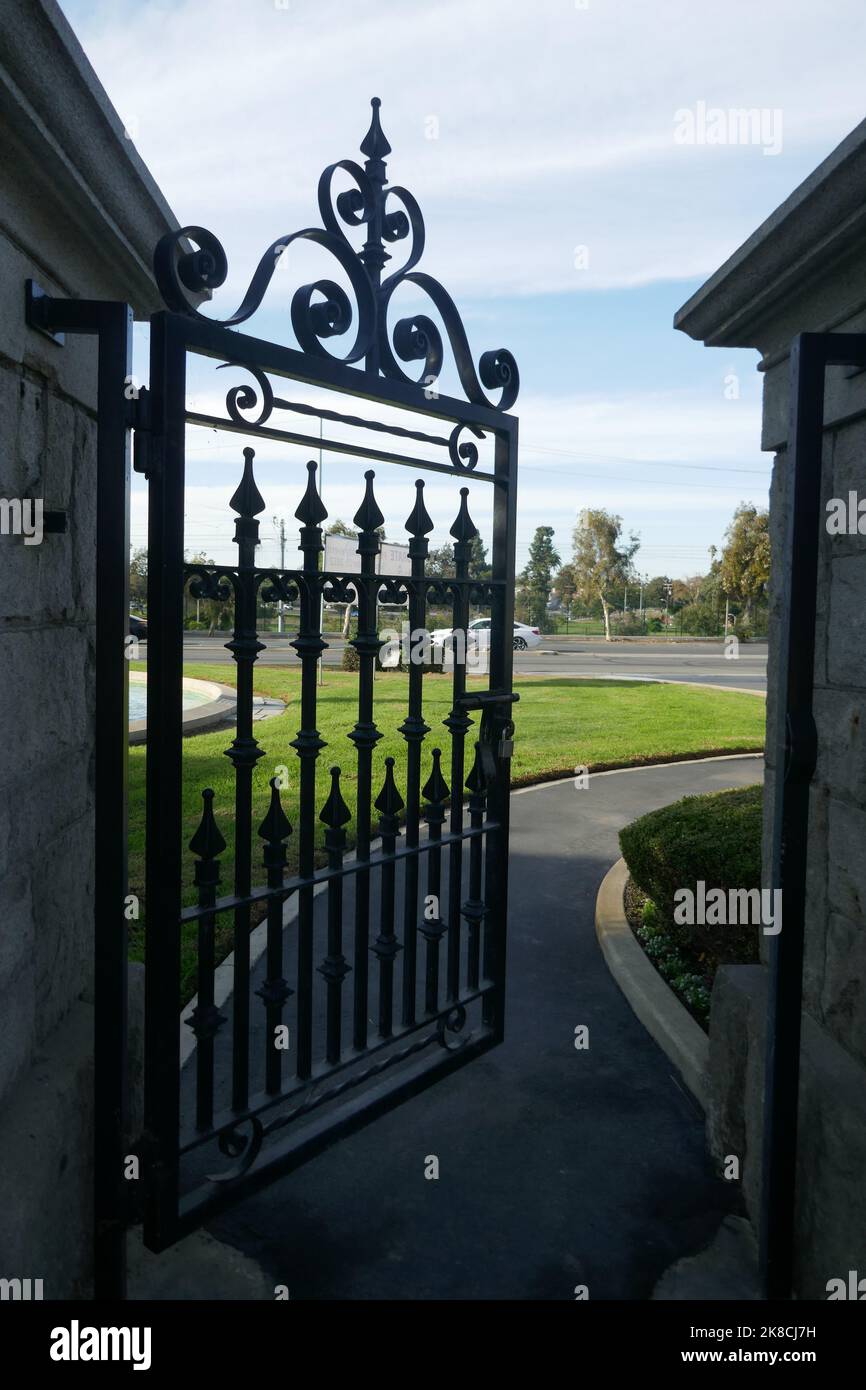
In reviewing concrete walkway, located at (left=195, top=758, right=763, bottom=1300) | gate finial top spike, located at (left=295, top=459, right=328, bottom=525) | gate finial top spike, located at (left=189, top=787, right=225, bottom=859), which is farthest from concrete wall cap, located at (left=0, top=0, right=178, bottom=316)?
concrete walkway, located at (left=195, top=758, right=763, bottom=1300)

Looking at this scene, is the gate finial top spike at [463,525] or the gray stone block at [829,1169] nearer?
the gray stone block at [829,1169]

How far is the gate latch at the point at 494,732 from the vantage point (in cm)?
338

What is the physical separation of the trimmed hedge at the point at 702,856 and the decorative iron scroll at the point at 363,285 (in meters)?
2.65

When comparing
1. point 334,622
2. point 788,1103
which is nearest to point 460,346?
Result: point 788,1103

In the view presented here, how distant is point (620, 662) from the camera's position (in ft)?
100.0

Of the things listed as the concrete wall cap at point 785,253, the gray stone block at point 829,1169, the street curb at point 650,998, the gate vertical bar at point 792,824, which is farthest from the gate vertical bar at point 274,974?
the concrete wall cap at point 785,253

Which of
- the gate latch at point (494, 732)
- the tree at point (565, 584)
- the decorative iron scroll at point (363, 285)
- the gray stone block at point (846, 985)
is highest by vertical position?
the tree at point (565, 584)

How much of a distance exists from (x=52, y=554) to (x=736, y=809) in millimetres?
4265

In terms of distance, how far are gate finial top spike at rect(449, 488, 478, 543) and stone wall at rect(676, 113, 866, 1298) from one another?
42.1 inches

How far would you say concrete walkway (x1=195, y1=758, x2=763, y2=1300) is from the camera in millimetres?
2756

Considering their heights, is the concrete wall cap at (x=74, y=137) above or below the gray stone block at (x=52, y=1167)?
above

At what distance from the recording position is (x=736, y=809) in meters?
5.50

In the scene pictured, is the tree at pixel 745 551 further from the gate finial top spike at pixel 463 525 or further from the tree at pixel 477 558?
the gate finial top spike at pixel 463 525
